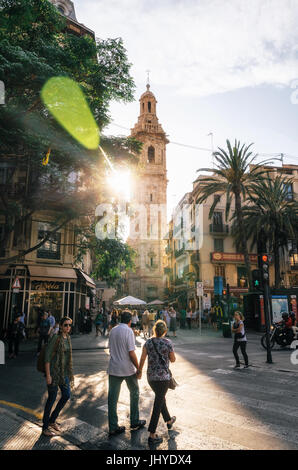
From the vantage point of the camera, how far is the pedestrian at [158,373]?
4.38 metres

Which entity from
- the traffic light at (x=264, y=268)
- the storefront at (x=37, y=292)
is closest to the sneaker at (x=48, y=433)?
the traffic light at (x=264, y=268)

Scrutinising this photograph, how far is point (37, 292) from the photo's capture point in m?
21.2

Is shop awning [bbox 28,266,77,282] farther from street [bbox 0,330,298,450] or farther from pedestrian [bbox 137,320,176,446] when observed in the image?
pedestrian [bbox 137,320,176,446]

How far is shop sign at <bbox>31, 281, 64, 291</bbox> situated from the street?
1101 cm

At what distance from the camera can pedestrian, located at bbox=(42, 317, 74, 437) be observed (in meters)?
4.69

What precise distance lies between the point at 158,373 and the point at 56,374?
1598 millimetres

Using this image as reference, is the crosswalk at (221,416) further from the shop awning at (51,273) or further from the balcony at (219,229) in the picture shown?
the balcony at (219,229)

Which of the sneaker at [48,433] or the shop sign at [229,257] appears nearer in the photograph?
the sneaker at [48,433]

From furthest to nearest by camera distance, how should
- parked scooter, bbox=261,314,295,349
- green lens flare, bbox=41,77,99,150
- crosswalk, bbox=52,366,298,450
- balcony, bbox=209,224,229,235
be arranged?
balcony, bbox=209,224,229,235
parked scooter, bbox=261,314,295,349
green lens flare, bbox=41,77,99,150
crosswalk, bbox=52,366,298,450

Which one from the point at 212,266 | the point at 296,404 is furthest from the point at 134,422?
the point at 212,266

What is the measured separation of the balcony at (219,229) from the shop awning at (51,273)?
2271 centimetres

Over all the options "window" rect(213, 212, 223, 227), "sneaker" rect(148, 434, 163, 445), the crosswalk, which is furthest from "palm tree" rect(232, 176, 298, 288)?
"sneaker" rect(148, 434, 163, 445)

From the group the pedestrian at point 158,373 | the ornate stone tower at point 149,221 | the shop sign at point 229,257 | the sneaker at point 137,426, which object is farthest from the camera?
the ornate stone tower at point 149,221
